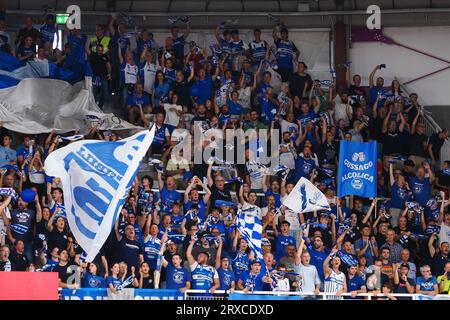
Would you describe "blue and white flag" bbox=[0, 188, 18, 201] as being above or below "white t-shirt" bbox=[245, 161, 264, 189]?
below

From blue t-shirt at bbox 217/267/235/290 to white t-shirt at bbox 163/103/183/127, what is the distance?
4120 millimetres

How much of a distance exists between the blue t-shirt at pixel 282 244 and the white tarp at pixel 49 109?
3741 millimetres

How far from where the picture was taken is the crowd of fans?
1606 cm

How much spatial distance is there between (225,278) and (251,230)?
0.90m

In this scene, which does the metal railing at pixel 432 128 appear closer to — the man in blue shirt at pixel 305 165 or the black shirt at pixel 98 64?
the man in blue shirt at pixel 305 165

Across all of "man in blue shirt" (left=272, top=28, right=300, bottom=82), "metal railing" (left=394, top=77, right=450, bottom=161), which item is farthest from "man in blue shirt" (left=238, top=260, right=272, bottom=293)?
"man in blue shirt" (left=272, top=28, right=300, bottom=82)

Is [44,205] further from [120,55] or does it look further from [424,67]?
[424,67]

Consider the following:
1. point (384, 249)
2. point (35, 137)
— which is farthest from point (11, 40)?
point (384, 249)

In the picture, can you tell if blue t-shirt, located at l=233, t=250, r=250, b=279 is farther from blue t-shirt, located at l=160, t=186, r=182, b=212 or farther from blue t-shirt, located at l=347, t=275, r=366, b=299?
blue t-shirt, located at l=160, t=186, r=182, b=212

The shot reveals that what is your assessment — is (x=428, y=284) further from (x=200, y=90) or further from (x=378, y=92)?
(x=200, y=90)
